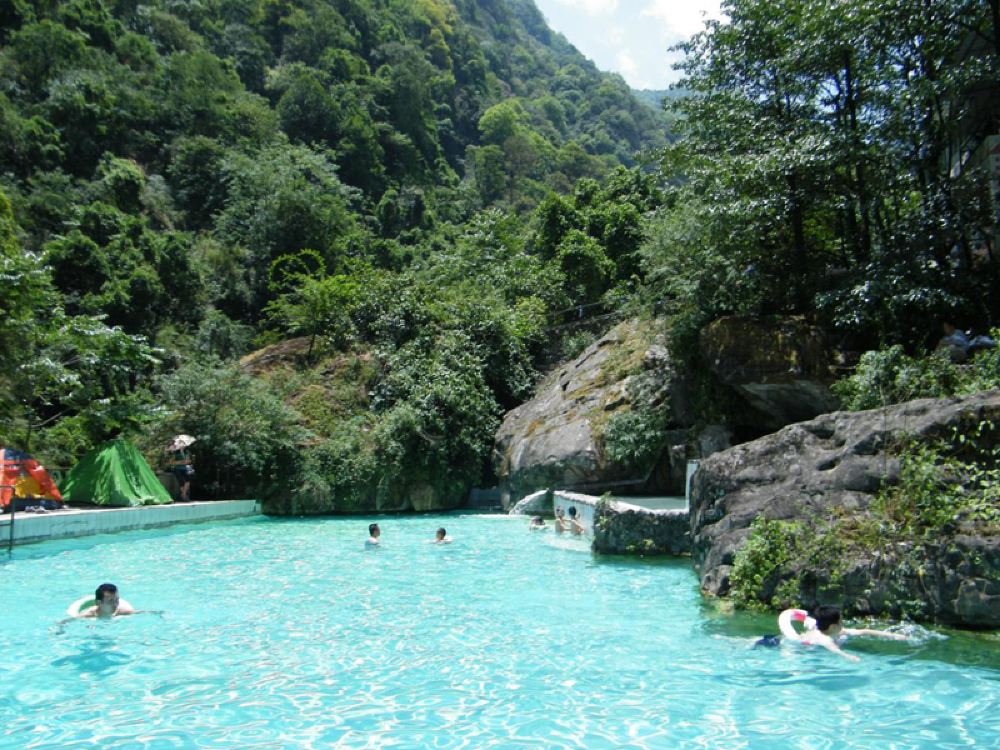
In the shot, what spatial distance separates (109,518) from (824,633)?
15049 millimetres

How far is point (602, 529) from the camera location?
1306cm

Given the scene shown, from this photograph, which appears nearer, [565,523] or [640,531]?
[640,531]

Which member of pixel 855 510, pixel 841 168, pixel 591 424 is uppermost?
pixel 841 168

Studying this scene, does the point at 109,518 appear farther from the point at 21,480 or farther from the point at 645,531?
the point at 645,531

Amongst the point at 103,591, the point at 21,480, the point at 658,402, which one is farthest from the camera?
the point at 658,402

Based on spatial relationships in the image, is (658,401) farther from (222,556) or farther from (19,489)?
(19,489)

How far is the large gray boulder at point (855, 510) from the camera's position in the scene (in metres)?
7.50

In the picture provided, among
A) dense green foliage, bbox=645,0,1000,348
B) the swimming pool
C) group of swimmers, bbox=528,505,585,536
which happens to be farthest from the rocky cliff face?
the swimming pool

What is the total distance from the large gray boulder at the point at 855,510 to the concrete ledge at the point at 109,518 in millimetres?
12658

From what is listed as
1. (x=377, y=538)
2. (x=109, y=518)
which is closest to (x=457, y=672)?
(x=377, y=538)

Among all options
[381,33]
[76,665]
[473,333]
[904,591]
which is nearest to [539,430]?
[473,333]

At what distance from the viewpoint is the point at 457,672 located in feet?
22.1

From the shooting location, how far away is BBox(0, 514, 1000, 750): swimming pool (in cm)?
532

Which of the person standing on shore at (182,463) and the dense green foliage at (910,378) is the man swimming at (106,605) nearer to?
the dense green foliage at (910,378)
